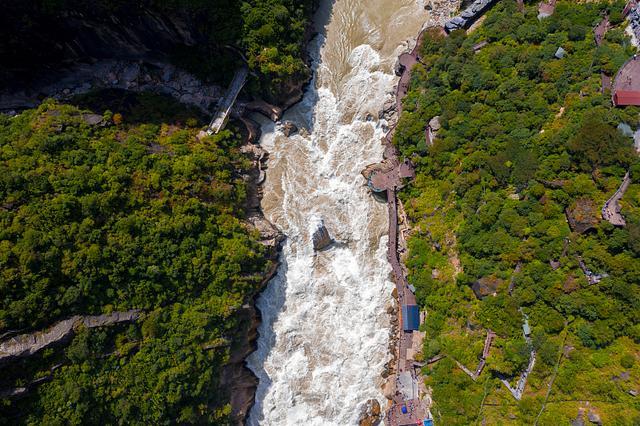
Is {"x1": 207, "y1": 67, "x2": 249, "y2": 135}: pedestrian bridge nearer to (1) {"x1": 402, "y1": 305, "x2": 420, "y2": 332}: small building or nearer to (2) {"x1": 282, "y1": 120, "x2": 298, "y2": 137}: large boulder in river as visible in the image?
(2) {"x1": 282, "y1": 120, "x2": 298, "y2": 137}: large boulder in river

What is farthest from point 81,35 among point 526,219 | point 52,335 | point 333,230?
point 526,219

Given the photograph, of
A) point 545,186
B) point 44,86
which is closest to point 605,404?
point 545,186

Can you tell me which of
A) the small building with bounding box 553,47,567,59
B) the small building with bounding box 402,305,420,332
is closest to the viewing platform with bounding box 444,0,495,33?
the small building with bounding box 553,47,567,59

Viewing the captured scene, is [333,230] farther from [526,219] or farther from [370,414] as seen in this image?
[370,414]

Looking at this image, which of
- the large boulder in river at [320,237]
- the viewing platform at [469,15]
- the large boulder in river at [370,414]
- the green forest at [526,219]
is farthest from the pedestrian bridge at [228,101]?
the large boulder in river at [370,414]

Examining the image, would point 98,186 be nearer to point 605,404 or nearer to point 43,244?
point 43,244

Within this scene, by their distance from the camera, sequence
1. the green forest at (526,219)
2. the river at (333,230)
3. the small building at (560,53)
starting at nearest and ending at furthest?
1. the green forest at (526,219)
2. the small building at (560,53)
3. the river at (333,230)

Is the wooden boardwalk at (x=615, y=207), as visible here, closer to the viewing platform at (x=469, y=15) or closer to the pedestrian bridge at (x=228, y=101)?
the viewing platform at (x=469, y=15)
